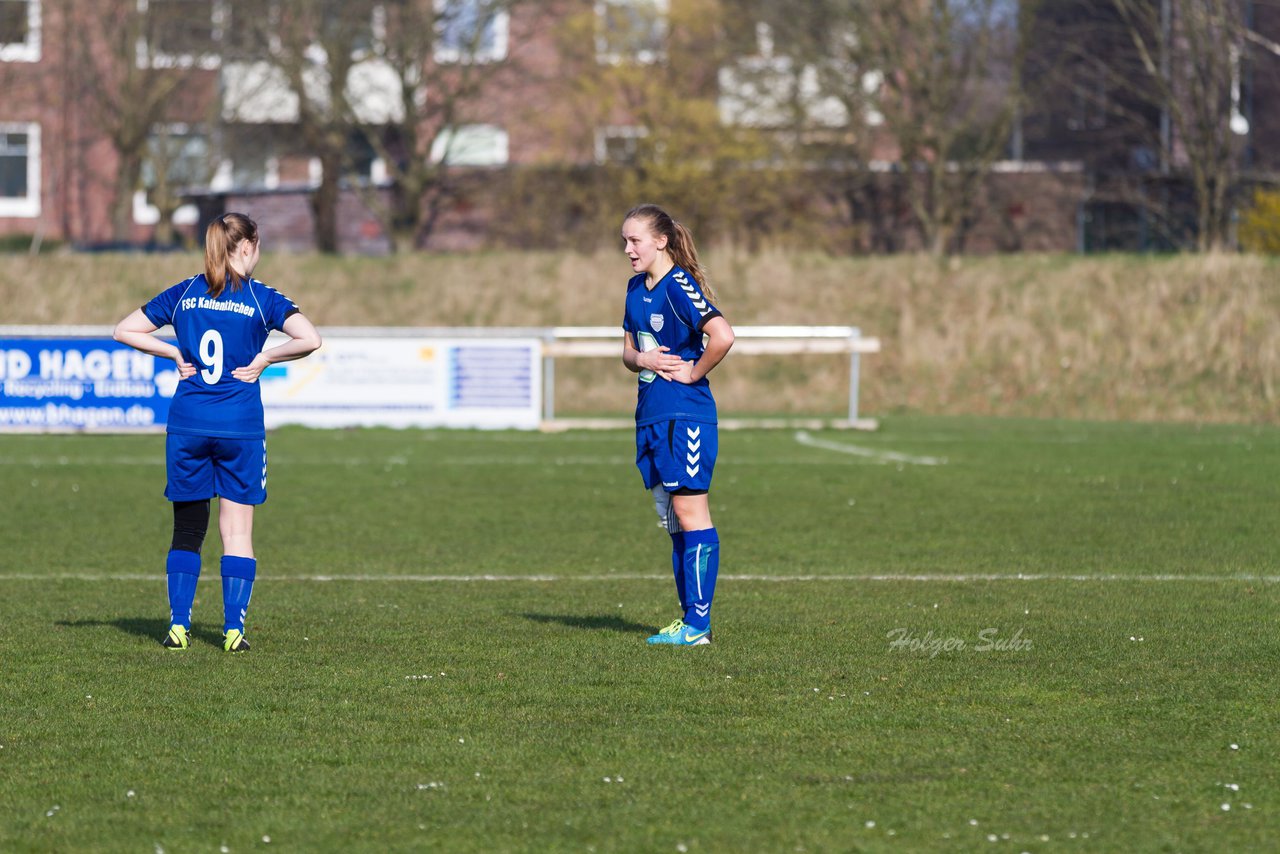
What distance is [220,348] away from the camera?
7.31m

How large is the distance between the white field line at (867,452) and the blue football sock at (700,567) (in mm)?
10742

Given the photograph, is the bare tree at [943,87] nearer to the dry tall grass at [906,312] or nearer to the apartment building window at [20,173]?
the dry tall grass at [906,312]

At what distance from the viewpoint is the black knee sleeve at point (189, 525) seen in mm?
7684

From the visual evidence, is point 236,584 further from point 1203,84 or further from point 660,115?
point 660,115

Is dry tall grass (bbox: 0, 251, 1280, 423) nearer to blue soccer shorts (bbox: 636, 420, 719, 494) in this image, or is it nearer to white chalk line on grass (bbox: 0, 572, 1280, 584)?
white chalk line on grass (bbox: 0, 572, 1280, 584)

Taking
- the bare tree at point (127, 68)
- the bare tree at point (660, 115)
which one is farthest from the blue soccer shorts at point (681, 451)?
the bare tree at point (127, 68)

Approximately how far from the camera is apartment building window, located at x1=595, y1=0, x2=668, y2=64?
40406 millimetres

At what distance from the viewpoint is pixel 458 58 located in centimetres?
3947

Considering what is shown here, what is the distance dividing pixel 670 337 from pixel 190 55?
119ft

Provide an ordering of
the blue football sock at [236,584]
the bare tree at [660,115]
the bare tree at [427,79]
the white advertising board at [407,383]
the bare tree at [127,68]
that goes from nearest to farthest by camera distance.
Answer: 1. the blue football sock at [236,584]
2. the white advertising board at [407,383]
3. the bare tree at [427,79]
4. the bare tree at [660,115]
5. the bare tree at [127,68]

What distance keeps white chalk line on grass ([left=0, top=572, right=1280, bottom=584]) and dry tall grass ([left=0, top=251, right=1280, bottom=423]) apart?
709 inches

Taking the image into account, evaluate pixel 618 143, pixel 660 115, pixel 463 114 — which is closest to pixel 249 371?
pixel 660 115

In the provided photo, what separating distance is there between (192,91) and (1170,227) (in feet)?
79.2
